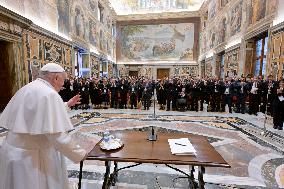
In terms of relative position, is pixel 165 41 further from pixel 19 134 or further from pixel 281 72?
pixel 19 134

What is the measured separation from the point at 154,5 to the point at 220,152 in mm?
25360

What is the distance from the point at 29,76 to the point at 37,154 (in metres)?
9.04

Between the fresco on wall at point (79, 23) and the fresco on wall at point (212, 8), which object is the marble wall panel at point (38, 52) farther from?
the fresco on wall at point (212, 8)

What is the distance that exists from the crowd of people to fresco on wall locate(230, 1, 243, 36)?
5479 millimetres

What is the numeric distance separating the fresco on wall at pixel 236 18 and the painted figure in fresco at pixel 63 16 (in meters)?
11.3

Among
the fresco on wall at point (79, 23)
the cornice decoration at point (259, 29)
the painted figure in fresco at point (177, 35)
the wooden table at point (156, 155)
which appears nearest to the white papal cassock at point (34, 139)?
the wooden table at point (156, 155)

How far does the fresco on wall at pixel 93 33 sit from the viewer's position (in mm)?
17803

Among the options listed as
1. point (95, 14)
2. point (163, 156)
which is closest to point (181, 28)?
point (95, 14)

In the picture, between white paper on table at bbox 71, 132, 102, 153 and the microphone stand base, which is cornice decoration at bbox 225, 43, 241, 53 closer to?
white paper on table at bbox 71, 132, 102, 153

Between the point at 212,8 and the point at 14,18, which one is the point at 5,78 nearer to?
the point at 14,18

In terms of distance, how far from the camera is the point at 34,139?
5.68 ft

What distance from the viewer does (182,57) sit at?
2666cm

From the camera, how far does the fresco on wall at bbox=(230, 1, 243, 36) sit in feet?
43.5

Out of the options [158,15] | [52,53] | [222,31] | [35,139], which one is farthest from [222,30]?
[35,139]
